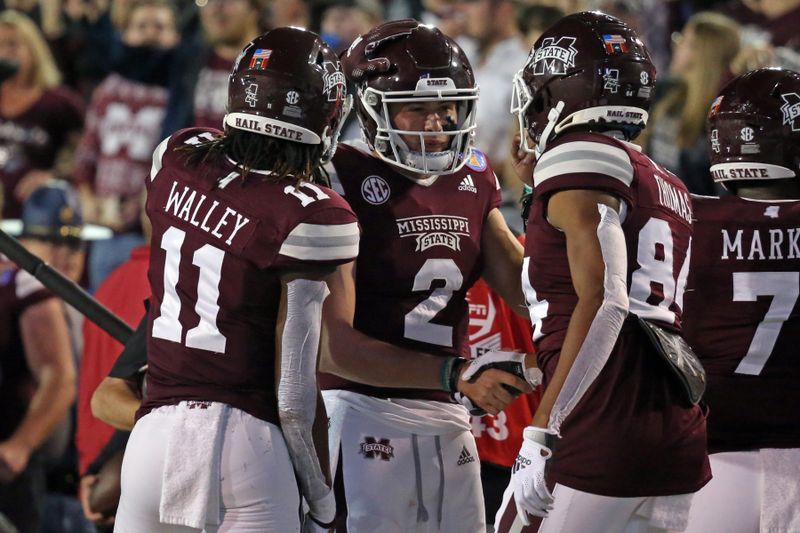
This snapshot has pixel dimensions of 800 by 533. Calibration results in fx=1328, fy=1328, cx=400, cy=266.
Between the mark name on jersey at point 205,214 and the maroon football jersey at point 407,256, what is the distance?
0.65m

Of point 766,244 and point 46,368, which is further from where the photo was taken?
point 46,368

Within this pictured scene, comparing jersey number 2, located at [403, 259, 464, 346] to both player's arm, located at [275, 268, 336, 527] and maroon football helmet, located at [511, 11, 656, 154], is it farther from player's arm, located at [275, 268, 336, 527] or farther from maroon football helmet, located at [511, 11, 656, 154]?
player's arm, located at [275, 268, 336, 527]

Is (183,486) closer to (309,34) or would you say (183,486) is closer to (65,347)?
(309,34)

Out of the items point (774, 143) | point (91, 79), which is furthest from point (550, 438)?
point (91, 79)

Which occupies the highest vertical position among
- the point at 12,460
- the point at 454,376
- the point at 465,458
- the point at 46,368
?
the point at 454,376

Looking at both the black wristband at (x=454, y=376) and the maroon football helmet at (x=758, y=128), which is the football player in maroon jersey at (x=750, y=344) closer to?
the maroon football helmet at (x=758, y=128)

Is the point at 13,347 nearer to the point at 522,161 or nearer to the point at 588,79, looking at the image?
the point at 522,161

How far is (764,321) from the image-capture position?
11.6 feet

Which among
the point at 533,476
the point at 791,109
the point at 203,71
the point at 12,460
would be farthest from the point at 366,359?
the point at 203,71

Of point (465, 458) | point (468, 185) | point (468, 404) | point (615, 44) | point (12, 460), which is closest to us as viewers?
point (615, 44)

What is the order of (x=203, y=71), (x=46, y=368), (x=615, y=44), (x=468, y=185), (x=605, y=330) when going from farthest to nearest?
(x=203, y=71) → (x=46, y=368) → (x=468, y=185) → (x=615, y=44) → (x=605, y=330)

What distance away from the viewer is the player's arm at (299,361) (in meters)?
3.06

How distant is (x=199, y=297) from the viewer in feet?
10.2

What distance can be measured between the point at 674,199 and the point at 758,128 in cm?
56
